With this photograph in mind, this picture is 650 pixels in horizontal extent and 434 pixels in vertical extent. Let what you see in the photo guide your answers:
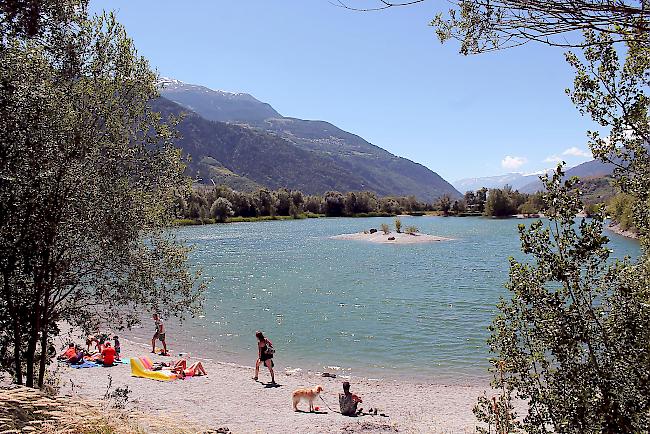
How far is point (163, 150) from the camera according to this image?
1301 cm

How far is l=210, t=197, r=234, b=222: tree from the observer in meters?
166

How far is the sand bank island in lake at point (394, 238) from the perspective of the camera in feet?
308

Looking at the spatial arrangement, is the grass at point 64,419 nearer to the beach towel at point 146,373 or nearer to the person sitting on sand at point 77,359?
the beach towel at point 146,373

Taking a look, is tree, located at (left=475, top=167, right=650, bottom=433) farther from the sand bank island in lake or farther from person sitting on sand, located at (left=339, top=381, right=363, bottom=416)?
the sand bank island in lake

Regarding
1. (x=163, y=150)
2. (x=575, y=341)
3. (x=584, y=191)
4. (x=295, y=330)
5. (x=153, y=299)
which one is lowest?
(x=295, y=330)

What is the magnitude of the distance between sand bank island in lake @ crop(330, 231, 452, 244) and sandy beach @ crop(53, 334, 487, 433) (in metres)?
72.5

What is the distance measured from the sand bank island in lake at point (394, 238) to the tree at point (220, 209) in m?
72.3

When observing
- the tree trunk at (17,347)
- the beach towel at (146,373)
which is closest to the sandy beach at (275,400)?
the beach towel at (146,373)

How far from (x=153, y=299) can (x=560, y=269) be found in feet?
32.3

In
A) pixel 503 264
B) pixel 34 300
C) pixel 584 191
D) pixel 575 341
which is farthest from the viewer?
pixel 503 264

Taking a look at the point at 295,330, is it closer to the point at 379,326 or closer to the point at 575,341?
the point at 379,326

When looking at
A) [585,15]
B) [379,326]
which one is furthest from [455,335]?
[585,15]

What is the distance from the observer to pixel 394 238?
319 ft

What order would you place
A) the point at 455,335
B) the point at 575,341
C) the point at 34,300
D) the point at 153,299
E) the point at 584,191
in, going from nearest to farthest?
the point at 575,341 → the point at 584,191 → the point at 34,300 → the point at 153,299 → the point at 455,335
